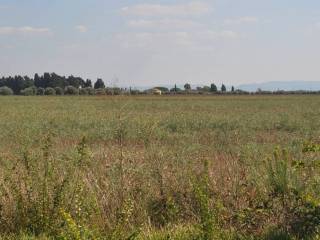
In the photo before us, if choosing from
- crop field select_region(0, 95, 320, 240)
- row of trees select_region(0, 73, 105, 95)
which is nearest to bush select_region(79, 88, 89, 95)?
row of trees select_region(0, 73, 105, 95)

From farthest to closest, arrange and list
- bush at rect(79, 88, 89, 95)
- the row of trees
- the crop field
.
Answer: the row of trees
bush at rect(79, 88, 89, 95)
the crop field

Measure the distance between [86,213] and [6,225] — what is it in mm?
1093

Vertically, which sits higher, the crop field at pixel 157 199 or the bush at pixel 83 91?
the crop field at pixel 157 199

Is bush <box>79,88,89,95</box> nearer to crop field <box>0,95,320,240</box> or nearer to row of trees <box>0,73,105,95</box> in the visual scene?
row of trees <box>0,73,105,95</box>

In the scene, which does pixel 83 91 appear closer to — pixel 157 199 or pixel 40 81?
pixel 40 81

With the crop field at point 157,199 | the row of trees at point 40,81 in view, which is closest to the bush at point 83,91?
the row of trees at point 40,81

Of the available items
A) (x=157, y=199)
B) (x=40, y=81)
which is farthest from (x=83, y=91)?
(x=157, y=199)

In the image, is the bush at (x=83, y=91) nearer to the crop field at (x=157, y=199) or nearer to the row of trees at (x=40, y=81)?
the row of trees at (x=40, y=81)

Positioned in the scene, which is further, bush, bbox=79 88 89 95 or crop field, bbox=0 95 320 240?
bush, bbox=79 88 89 95

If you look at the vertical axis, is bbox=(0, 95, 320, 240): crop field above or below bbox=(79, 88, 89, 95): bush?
above

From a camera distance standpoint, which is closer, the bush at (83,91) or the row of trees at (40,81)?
the bush at (83,91)

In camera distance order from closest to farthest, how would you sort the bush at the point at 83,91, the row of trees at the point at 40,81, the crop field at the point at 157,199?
the crop field at the point at 157,199, the bush at the point at 83,91, the row of trees at the point at 40,81

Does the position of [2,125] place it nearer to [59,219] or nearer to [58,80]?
[59,219]

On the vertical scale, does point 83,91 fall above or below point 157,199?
below
